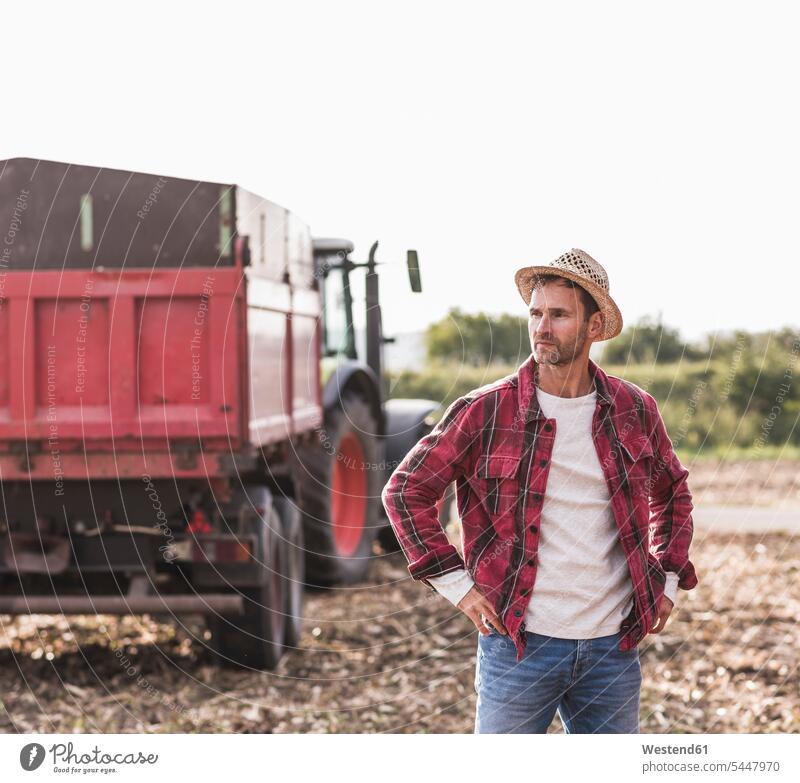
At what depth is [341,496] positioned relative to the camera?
320 inches

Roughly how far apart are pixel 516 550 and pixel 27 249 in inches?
176

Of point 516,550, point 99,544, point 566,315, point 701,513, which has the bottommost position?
point 701,513

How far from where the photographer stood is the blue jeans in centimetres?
300

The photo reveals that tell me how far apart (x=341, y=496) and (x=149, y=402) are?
8.97 ft

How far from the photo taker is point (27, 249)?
6.57 metres

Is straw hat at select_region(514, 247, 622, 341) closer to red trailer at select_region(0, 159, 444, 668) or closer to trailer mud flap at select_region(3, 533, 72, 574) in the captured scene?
red trailer at select_region(0, 159, 444, 668)

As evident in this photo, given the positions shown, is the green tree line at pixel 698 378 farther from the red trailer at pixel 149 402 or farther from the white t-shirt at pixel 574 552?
the white t-shirt at pixel 574 552

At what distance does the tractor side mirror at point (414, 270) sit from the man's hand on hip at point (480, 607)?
5.88ft

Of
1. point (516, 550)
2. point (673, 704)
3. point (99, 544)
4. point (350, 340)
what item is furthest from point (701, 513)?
point (516, 550)

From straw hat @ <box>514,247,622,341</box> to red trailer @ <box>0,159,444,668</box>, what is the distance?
8.78ft

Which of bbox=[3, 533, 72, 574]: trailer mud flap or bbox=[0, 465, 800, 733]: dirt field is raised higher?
bbox=[3, 533, 72, 574]: trailer mud flap
